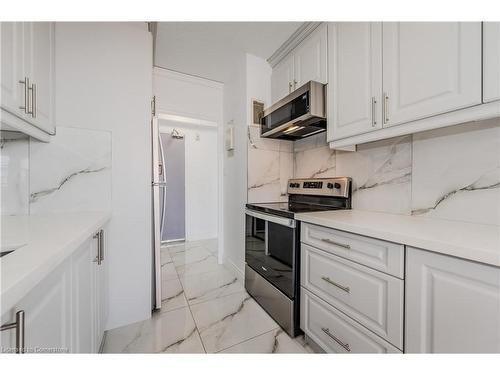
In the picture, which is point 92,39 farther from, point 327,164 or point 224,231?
point 224,231

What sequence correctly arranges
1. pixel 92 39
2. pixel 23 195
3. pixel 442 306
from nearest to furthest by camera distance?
pixel 442 306 < pixel 23 195 < pixel 92 39

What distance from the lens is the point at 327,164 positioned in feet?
6.40

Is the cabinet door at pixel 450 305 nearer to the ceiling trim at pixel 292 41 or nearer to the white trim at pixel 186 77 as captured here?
the ceiling trim at pixel 292 41

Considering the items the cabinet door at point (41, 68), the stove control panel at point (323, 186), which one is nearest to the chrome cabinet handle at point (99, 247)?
the cabinet door at point (41, 68)

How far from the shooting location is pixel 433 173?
1.25m

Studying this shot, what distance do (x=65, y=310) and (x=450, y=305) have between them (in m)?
1.35

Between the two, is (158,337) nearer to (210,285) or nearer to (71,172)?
(210,285)

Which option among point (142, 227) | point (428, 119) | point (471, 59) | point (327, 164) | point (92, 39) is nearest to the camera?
point (471, 59)

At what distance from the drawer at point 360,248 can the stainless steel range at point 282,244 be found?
187 mm

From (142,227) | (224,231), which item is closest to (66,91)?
(142,227)

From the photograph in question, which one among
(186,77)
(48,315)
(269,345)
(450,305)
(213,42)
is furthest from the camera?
(186,77)

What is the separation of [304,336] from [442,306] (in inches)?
37.9

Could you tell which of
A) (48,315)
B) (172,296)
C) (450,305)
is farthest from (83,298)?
(450,305)

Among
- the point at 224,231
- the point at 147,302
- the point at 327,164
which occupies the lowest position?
the point at 147,302
